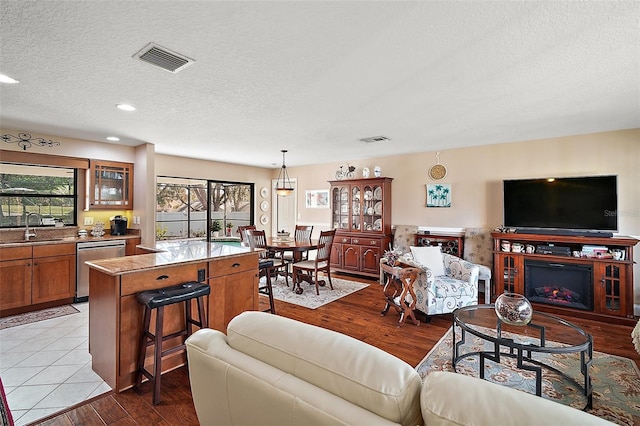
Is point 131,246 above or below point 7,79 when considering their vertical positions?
below

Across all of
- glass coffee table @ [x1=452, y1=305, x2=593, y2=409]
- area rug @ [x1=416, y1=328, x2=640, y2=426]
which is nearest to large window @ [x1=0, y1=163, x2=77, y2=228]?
area rug @ [x1=416, y1=328, x2=640, y2=426]

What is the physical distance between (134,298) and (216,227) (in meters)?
4.69

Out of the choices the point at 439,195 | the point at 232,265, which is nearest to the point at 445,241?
the point at 439,195

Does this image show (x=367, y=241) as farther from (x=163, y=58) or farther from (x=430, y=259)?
(x=163, y=58)

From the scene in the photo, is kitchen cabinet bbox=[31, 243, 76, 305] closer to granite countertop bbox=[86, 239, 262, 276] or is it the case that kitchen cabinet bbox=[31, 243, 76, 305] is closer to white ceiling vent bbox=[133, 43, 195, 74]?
granite countertop bbox=[86, 239, 262, 276]

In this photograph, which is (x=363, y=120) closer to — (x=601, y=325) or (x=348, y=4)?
(x=348, y=4)

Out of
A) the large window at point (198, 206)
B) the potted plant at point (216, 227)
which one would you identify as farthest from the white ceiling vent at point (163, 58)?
the potted plant at point (216, 227)

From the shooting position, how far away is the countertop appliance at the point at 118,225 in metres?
4.94

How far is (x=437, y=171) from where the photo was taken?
5422 mm

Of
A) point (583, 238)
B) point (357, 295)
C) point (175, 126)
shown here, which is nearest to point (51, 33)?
point (175, 126)

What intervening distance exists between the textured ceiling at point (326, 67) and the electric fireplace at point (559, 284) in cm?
181

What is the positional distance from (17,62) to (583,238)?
588 centimetres

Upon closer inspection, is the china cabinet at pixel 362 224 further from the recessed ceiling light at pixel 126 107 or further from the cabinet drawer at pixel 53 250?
the cabinet drawer at pixel 53 250

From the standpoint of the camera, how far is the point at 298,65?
2.27m
